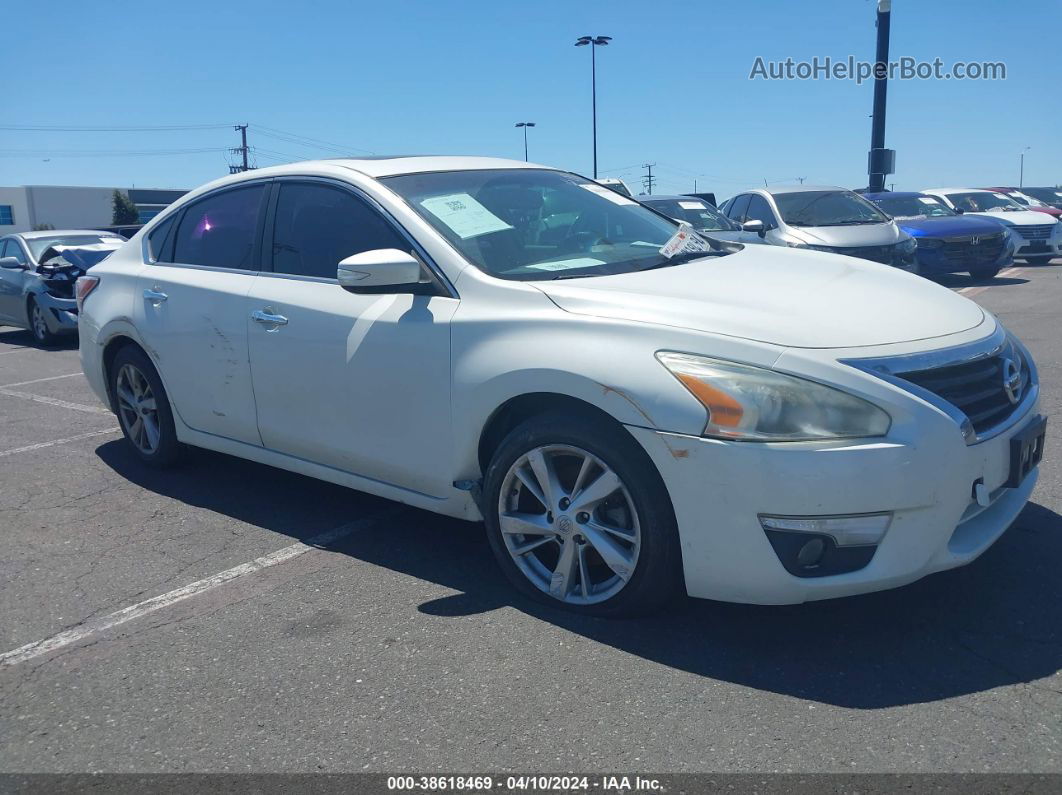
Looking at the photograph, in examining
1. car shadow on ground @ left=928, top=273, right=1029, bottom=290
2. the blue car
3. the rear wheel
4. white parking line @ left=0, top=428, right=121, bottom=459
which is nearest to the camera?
white parking line @ left=0, top=428, right=121, bottom=459

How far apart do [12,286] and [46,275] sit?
85 centimetres

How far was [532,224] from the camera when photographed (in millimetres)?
4211

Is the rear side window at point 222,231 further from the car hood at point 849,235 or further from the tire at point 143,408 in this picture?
the car hood at point 849,235

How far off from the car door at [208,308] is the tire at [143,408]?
18 cm

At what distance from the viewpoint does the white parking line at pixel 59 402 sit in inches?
303

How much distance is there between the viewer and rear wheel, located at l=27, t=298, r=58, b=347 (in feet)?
39.9

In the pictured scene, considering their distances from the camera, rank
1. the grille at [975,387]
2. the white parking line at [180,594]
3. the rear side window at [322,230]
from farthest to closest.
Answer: the rear side window at [322,230] < the white parking line at [180,594] < the grille at [975,387]

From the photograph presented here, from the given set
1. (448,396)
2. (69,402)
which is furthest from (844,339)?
(69,402)

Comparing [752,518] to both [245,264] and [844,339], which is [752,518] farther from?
[245,264]

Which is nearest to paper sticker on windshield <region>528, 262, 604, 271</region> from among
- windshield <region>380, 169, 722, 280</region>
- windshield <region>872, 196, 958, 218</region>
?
windshield <region>380, 169, 722, 280</region>

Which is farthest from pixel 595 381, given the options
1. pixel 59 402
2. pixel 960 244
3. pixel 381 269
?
pixel 960 244

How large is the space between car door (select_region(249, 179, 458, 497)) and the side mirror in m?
0.12

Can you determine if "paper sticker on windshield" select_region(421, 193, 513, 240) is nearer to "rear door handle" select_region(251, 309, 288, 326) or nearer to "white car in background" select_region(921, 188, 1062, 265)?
"rear door handle" select_region(251, 309, 288, 326)

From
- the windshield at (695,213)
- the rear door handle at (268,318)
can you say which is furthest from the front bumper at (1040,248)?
the rear door handle at (268,318)
